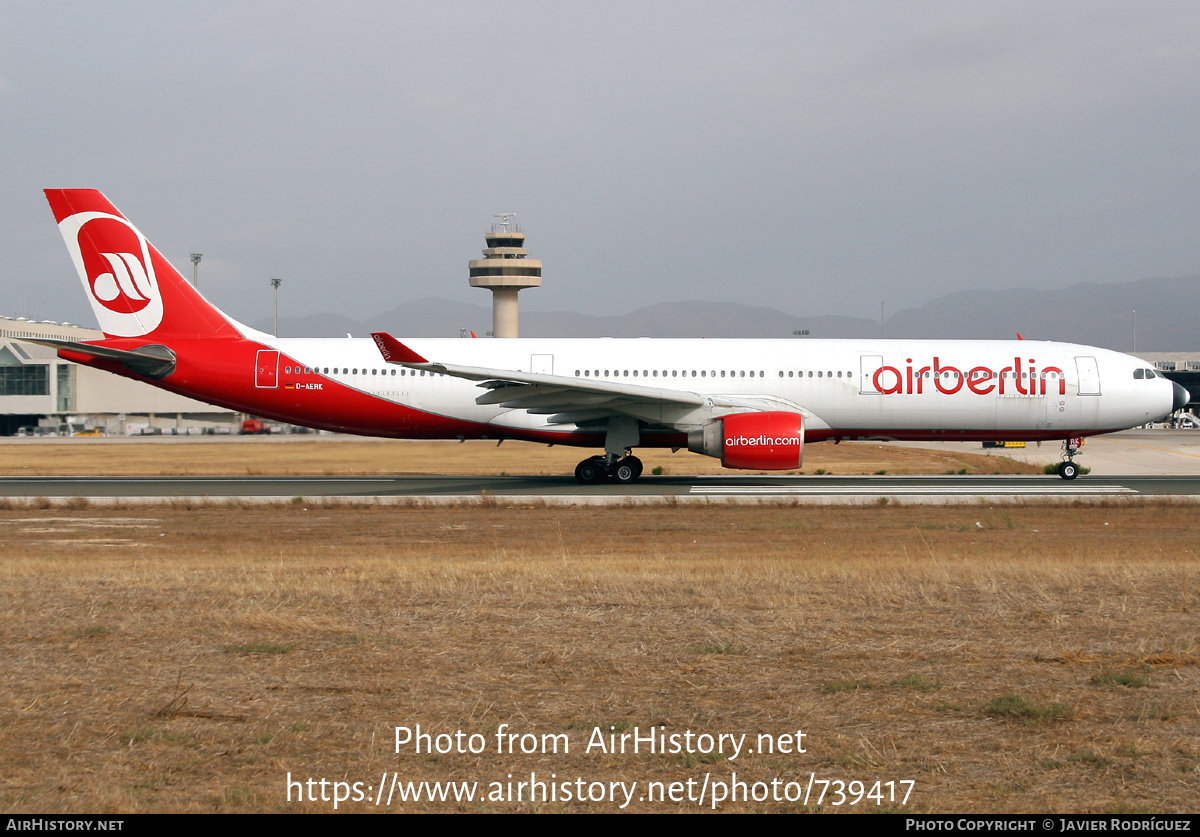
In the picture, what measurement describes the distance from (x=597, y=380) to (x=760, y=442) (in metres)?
4.81

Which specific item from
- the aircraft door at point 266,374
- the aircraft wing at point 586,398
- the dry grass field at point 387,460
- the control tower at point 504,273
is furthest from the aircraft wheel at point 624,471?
the control tower at point 504,273

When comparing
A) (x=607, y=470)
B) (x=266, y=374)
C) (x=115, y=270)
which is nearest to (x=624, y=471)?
(x=607, y=470)

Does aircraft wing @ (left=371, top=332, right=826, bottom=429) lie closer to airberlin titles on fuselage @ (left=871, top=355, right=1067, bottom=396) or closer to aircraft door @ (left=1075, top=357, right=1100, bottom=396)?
airberlin titles on fuselage @ (left=871, top=355, right=1067, bottom=396)

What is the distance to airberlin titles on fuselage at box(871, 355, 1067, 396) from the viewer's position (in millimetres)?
25234

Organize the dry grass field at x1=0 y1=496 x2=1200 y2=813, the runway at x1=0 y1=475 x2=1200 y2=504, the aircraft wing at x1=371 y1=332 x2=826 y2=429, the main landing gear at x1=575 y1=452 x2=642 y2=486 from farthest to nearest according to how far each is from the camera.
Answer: the main landing gear at x1=575 y1=452 x2=642 y2=486, the aircraft wing at x1=371 y1=332 x2=826 y2=429, the runway at x1=0 y1=475 x2=1200 y2=504, the dry grass field at x1=0 y1=496 x2=1200 y2=813

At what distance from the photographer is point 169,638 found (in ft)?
27.1

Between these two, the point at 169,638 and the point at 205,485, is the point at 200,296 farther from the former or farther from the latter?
the point at 169,638

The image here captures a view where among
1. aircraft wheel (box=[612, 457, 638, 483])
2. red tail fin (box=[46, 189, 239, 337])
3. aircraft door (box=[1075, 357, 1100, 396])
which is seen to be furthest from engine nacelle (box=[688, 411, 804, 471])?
red tail fin (box=[46, 189, 239, 337])

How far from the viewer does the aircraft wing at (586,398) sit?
2264 centimetres

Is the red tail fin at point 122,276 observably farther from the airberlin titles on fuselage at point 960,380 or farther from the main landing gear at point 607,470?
the airberlin titles on fuselage at point 960,380

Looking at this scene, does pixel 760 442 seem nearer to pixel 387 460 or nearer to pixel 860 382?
pixel 860 382

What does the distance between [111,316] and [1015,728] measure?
2496cm

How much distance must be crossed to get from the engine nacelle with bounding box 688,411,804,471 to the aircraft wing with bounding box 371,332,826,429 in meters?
1.45
